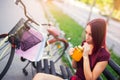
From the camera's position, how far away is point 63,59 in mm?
9953

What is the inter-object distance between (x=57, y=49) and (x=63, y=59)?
119 cm

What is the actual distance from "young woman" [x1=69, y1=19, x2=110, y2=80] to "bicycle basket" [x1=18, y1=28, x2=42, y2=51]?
181 cm

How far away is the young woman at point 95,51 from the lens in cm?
436

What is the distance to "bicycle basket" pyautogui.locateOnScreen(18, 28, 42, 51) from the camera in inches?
241

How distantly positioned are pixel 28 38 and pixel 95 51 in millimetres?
1897

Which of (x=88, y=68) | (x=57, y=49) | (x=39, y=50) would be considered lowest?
(x=57, y=49)

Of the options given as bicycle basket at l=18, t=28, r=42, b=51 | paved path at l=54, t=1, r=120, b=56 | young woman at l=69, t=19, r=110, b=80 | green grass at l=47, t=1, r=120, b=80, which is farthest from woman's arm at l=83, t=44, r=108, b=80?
paved path at l=54, t=1, r=120, b=56

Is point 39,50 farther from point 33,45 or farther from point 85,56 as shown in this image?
point 85,56

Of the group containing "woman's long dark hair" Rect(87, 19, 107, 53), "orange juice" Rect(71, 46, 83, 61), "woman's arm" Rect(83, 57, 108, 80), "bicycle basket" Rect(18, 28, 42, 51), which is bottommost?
"bicycle basket" Rect(18, 28, 42, 51)

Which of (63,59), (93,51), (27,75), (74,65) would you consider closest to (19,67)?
(27,75)

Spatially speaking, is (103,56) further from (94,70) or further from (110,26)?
(110,26)

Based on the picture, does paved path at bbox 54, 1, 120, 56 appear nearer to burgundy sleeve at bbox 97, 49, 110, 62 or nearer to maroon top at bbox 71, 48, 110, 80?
maroon top at bbox 71, 48, 110, 80

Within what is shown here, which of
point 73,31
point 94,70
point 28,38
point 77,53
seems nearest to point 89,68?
point 94,70

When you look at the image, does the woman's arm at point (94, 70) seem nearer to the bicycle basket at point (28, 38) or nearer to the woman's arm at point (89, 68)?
the woman's arm at point (89, 68)
